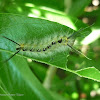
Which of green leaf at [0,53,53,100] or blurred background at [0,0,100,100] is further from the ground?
blurred background at [0,0,100,100]

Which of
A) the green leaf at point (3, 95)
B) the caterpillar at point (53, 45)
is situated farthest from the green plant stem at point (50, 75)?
the green leaf at point (3, 95)

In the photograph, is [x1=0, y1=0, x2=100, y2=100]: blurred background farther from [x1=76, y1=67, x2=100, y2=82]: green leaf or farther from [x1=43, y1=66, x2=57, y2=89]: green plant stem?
[x1=76, y1=67, x2=100, y2=82]: green leaf

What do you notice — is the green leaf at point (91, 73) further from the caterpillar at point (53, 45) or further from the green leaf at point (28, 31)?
the caterpillar at point (53, 45)

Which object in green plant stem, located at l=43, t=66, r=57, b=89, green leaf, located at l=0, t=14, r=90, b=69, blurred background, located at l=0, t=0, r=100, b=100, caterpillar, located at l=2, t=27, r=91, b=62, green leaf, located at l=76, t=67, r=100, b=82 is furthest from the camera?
green plant stem, located at l=43, t=66, r=57, b=89

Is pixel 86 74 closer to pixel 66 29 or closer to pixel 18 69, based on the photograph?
pixel 66 29

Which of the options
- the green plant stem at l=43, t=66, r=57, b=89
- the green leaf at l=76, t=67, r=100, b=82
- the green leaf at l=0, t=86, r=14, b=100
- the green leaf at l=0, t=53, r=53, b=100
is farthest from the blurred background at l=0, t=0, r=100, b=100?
the green leaf at l=0, t=86, r=14, b=100

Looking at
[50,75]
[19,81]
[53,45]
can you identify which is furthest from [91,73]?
[50,75]
